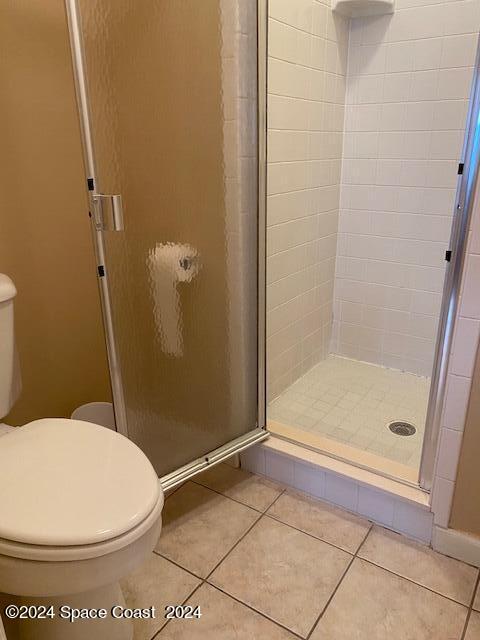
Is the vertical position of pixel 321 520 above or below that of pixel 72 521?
below

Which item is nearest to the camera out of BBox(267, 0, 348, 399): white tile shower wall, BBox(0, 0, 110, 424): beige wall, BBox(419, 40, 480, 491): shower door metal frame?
BBox(419, 40, 480, 491): shower door metal frame

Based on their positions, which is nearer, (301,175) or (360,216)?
(301,175)

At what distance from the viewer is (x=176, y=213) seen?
1.40 meters

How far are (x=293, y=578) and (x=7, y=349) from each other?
3.41ft

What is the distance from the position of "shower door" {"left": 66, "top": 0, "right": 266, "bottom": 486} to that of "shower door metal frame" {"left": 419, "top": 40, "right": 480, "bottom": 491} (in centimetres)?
61

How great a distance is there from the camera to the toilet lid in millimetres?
928

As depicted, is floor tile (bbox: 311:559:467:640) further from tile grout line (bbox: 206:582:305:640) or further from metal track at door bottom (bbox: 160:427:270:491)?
metal track at door bottom (bbox: 160:427:270:491)

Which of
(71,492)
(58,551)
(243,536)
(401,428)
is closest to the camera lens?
(58,551)

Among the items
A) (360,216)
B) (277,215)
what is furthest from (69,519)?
(360,216)

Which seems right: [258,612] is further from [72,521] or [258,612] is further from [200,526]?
[72,521]

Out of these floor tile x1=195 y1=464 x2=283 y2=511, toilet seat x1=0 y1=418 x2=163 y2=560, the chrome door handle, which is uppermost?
the chrome door handle

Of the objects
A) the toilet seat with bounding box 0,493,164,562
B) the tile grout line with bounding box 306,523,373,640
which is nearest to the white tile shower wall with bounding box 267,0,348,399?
the tile grout line with bounding box 306,523,373,640

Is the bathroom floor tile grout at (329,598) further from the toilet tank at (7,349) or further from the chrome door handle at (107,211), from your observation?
the chrome door handle at (107,211)

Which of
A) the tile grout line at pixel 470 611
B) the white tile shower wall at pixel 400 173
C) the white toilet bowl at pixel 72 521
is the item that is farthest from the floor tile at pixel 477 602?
the white tile shower wall at pixel 400 173
